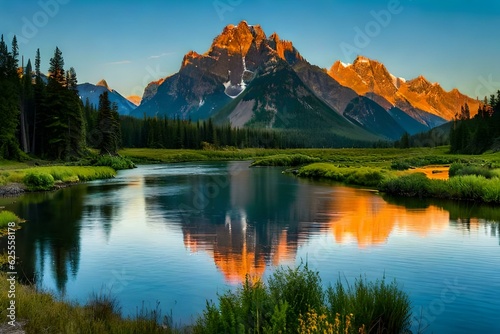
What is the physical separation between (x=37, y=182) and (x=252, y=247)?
3994cm

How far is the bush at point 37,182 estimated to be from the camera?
56.8 meters

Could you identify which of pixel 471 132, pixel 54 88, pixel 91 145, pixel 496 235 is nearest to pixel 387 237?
pixel 496 235

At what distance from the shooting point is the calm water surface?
721 inches

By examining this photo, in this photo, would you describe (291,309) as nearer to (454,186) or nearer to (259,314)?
(259,314)

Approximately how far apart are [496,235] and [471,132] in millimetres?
132069

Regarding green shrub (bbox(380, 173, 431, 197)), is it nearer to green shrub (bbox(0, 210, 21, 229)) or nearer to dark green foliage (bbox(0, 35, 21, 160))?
green shrub (bbox(0, 210, 21, 229))

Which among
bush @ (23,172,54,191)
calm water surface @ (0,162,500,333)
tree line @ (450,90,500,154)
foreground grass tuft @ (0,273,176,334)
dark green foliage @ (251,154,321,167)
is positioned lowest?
calm water surface @ (0,162,500,333)

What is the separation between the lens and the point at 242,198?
54312mm

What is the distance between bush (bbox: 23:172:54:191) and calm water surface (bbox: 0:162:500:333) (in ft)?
21.3

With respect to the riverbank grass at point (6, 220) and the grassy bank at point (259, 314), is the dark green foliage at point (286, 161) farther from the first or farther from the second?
the grassy bank at point (259, 314)

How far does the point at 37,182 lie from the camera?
57656 mm

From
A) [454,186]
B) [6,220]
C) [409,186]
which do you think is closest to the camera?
[6,220]

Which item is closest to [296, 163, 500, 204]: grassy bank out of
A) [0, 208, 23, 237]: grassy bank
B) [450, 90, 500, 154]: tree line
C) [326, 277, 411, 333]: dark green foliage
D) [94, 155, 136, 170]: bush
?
[326, 277, 411, 333]: dark green foliage

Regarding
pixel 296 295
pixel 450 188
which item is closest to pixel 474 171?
pixel 450 188
